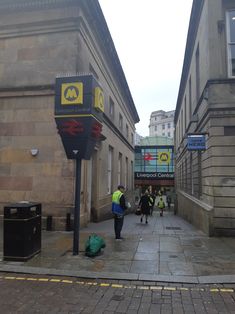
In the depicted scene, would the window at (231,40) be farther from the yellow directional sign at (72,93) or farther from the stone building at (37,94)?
the yellow directional sign at (72,93)

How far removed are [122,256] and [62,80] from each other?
4581 mm

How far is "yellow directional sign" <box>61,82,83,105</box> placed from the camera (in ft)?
25.7

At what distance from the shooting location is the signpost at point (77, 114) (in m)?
7.84

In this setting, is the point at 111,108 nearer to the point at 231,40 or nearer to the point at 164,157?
the point at 231,40

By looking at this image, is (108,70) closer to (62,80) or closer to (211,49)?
(211,49)

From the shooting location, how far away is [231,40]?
39.2ft

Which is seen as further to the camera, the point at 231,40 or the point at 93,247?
the point at 231,40

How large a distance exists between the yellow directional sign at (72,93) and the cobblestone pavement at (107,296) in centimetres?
403

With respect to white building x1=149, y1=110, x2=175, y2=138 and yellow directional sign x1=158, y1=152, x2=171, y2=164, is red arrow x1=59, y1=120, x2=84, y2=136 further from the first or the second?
white building x1=149, y1=110, x2=175, y2=138

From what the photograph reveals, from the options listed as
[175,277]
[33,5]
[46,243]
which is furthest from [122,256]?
[33,5]

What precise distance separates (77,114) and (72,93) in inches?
21.4

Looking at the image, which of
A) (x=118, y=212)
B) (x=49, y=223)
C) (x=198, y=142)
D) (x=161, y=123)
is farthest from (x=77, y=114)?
(x=161, y=123)

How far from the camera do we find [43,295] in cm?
530

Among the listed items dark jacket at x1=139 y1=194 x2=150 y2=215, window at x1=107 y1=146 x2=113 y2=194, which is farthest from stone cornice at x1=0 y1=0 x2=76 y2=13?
window at x1=107 y1=146 x2=113 y2=194
